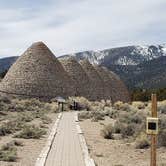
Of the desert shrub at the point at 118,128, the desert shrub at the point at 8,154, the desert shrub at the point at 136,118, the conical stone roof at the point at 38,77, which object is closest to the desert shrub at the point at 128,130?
the desert shrub at the point at 118,128

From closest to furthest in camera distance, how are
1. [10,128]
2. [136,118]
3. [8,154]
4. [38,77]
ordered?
1. [8,154]
2. [10,128]
3. [136,118]
4. [38,77]

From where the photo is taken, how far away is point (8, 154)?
16.3 m

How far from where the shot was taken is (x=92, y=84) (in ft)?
194

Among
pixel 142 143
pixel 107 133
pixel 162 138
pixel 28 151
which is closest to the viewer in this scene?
pixel 28 151

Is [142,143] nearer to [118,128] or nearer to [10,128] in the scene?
[118,128]

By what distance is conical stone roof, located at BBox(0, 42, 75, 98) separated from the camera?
53.4 metres

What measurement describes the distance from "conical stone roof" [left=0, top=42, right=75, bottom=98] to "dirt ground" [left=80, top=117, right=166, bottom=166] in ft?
102

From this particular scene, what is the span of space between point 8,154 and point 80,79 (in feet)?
137

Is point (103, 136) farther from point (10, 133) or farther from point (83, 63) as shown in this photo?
point (83, 63)

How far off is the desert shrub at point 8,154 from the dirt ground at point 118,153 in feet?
8.13

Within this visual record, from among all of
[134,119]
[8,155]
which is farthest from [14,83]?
[8,155]

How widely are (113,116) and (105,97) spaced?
2614 cm

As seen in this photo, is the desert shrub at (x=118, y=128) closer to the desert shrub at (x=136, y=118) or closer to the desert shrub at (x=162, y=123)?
the desert shrub at (x=136, y=118)

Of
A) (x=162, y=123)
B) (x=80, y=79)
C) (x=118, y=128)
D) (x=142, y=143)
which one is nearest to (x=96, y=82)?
(x=80, y=79)
